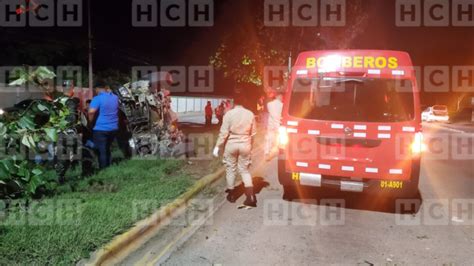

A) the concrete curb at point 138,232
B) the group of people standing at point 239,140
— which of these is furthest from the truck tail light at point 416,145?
the concrete curb at point 138,232

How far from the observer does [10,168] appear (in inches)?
226

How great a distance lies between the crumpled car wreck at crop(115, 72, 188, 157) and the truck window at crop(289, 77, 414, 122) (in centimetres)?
501

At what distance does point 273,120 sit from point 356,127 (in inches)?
226

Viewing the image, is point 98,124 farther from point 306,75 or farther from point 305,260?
point 305,260

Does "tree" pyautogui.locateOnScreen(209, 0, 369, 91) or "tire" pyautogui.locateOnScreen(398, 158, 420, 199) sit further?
"tree" pyautogui.locateOnScreen(209, 0, 369, 91)

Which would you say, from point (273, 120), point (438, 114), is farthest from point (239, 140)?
point (438, 114)

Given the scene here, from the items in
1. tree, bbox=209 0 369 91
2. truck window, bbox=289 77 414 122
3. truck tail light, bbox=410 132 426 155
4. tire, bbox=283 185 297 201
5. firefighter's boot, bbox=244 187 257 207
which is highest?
tree, bbox=209 0 369 91

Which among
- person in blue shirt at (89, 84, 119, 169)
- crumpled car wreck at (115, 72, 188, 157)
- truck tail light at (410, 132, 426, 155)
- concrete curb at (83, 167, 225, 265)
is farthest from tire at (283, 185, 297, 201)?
crumpled car wreck at (115, 72, 188, 157)

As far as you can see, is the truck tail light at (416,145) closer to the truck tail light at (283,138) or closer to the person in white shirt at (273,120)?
the truck tail light at (283,138)

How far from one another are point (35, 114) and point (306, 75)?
12.7 ft

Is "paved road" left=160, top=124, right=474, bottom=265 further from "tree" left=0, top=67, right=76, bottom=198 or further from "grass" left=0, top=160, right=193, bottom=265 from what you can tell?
"tree" left=0, top=67, right=76, bottom=198

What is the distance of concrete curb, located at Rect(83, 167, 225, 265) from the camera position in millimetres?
4613

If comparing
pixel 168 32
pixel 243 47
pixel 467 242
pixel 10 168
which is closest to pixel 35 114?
pixel 10 168

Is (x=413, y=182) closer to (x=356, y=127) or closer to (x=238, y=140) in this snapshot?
(x=356, y=127)
